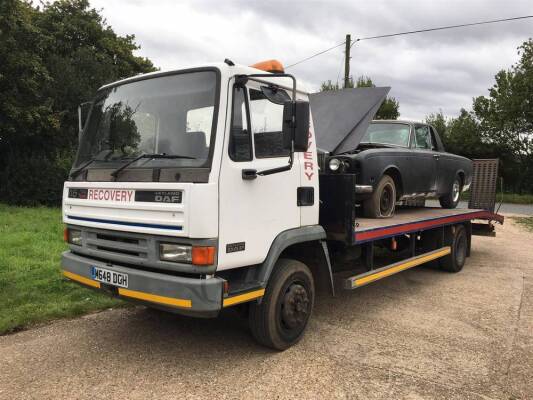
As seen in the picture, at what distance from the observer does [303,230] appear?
4.21 meters

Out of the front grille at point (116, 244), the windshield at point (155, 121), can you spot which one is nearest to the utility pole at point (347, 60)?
the windshield at point (155, 121)

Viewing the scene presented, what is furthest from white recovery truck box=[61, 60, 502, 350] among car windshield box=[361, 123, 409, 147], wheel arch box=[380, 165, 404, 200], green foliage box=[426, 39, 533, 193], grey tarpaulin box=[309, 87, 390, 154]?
green foliage box=[426, 39, 533, 193]

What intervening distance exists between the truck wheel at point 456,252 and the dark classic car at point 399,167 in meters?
0.57

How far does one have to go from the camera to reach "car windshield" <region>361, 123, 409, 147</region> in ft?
22.6

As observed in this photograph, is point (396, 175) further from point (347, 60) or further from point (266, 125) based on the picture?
point (347, 60)

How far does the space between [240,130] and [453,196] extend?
225 inches

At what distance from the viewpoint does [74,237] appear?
4.27m

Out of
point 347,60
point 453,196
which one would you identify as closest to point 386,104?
point 347,60

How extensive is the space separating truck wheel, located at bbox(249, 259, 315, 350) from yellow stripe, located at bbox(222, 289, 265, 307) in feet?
0.61

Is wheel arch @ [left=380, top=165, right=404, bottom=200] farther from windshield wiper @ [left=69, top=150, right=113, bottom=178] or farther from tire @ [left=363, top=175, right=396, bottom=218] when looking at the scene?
windshield wiper @ [left=69, top=150, right=113, bottom=178]

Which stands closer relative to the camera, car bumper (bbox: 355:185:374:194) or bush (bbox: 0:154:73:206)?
car bumper (bbox: 355:185:374:194)

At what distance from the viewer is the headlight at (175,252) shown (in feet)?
11.1

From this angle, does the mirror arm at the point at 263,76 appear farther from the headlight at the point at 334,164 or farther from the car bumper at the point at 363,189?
the car bumper at the point at 363,189

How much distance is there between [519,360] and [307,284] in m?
1.97
